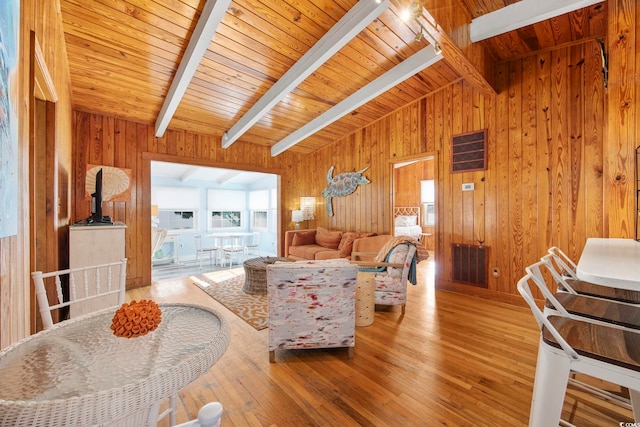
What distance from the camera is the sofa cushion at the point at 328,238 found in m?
5.20

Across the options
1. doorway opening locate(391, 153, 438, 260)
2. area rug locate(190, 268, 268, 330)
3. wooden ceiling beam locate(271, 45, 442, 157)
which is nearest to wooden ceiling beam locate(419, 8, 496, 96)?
wooden ceiling beam locate(271, 45, 442, 157)

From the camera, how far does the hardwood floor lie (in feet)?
4.89

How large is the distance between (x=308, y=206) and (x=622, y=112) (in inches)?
192

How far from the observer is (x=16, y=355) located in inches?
30.9

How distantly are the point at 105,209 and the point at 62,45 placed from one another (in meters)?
2.21

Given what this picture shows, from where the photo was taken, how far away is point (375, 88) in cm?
362

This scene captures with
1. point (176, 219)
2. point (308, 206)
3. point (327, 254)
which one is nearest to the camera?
point (327, 254)

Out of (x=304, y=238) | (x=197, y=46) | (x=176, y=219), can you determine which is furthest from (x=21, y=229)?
(x=176, y=219)

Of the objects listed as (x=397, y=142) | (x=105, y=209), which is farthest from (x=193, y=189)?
(x=397, y=142)

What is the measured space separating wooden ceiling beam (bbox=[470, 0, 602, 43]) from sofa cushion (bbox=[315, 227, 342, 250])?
3632mm

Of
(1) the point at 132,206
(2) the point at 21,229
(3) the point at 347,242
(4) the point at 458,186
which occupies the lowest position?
(3) the point at 347,242

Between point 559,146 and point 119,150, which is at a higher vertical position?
point 119,150

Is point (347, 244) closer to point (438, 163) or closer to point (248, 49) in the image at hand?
point (438, 163)

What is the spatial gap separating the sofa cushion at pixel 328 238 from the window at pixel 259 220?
2899 mm
